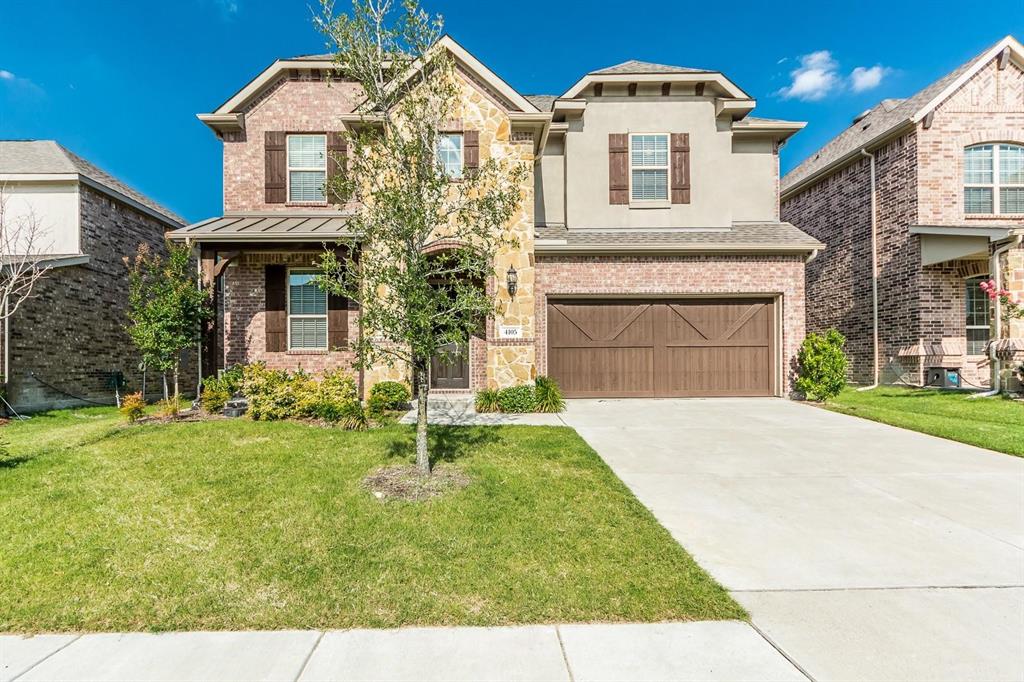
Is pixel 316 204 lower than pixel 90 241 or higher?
higher

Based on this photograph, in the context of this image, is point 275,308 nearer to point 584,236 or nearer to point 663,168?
point 584,236

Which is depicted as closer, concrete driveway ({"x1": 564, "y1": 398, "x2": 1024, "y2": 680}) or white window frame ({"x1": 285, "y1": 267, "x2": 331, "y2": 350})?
concrete driveway ({"x1": 564, "y1": 398, "x2": 1024, "y2": 680})

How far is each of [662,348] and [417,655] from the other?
9.74m

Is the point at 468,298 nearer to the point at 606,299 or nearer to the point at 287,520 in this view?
the point at 287,520

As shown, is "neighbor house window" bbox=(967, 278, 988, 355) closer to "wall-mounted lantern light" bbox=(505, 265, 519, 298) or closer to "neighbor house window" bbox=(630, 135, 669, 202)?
"neighbor house window" bbox=(630, 135, 669, 202)

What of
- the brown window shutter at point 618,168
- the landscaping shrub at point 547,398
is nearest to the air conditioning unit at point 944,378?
the brown window shutter at point 618,168

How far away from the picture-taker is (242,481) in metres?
4.83

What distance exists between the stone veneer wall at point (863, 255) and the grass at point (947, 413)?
6.08 feet

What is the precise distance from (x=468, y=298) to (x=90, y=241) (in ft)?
40.0

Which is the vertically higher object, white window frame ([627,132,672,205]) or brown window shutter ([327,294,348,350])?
white window frame ([627,132,672,205])

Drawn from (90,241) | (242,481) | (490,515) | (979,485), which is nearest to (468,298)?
(490,515)

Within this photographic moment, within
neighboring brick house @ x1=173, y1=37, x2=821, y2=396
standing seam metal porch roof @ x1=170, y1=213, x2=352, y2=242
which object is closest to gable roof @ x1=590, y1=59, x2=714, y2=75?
neighboring brick house @ x1=173, y1=37, x2=821, y2=396

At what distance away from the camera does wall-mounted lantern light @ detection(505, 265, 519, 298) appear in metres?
9.39

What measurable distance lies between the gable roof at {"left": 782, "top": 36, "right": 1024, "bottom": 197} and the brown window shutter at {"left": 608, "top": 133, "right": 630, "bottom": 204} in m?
6.97
